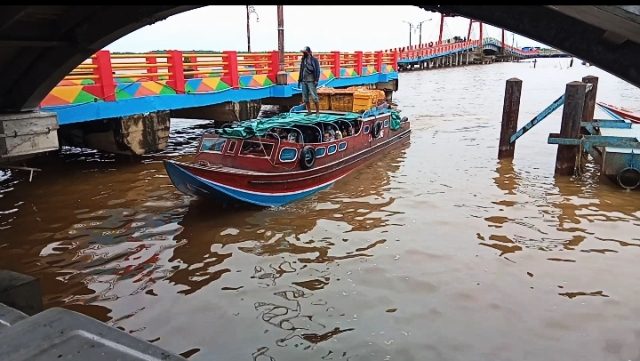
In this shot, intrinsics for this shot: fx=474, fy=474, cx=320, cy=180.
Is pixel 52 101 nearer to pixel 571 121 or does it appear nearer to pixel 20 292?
pixel 20 292

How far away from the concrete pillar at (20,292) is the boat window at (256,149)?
5.92 metres

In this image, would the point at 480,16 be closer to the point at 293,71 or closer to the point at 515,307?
the point at 515,307

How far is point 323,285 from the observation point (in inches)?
277

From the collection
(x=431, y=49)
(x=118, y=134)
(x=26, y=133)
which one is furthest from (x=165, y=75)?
(x=431, y=49)

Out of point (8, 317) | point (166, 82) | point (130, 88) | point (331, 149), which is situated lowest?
point (8, 317)

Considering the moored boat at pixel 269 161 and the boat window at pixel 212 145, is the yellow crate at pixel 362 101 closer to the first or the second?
the moored boat at pixel 269 161

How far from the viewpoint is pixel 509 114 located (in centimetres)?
1389

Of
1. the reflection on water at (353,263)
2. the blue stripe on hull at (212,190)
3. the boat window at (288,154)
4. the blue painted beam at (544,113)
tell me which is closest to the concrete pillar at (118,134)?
the reflection on water at (353,263)

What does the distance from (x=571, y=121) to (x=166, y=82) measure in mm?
11263

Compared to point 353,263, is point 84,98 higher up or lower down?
higher up

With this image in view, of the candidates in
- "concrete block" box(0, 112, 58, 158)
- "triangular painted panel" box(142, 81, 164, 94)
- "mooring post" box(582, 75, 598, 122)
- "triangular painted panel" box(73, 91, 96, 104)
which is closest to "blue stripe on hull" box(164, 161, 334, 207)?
"concrete block" box(0, 112, 58, 158)

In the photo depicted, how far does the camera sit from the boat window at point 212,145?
35.4 feet

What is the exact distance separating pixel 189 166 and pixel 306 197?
2.99 meters

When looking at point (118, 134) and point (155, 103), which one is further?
point (155, 103)
